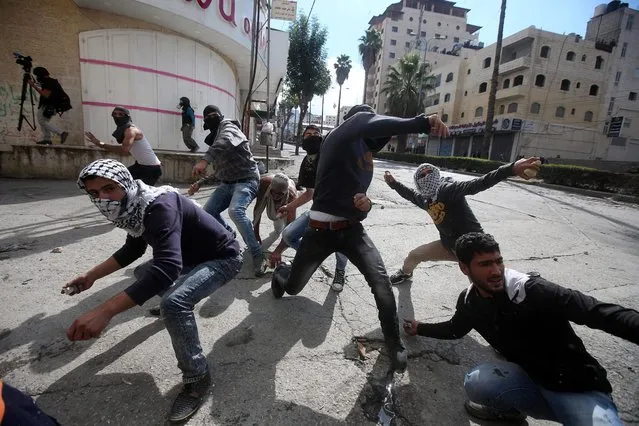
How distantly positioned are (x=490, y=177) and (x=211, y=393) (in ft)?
8.01

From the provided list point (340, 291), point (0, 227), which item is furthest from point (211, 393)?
point (0, 227)

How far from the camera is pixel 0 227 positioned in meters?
4.08

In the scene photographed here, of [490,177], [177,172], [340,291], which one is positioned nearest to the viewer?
[490,177]

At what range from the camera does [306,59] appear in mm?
24000

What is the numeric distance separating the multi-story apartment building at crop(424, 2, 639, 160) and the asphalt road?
101 ft

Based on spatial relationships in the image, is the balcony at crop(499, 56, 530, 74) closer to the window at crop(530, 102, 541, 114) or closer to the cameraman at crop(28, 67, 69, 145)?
the window at crop(530, 102, 541, 114)

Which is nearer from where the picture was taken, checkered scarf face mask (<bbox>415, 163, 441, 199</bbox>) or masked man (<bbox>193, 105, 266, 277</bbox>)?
checkered scarf face mask (<bbox>415, 163, 441, 199</bbox>)

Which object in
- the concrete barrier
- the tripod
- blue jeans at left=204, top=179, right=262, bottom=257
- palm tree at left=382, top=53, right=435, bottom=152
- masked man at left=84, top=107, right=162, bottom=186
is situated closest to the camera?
blue jeans at left=204, top=179, right=262, bottom=257

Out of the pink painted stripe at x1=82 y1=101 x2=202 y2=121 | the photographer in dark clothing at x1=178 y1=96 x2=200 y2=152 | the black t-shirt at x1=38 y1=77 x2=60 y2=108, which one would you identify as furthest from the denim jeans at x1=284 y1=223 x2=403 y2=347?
the pink painted stripe at x1=82 y1=101 x2=202 y2=121

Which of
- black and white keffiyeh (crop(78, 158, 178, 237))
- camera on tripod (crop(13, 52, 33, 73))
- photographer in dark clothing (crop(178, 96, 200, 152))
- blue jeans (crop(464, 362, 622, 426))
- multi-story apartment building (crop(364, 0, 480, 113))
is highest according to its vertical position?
multi-story apartment building (crop(364, 0, 480, 113))

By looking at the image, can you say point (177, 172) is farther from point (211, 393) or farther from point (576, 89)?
point (576, 89)

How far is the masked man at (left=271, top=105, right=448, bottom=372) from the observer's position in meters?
2.00

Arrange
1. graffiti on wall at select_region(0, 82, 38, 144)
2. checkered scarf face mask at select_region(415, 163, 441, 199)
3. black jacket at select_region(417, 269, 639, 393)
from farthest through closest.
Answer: graffiti on wall at select_region(0, 82, 38, 144) < checkered scarf face mask at select_region(415, 163, 441, 199) < black jacket at select_region(417, 269, 639, 393)

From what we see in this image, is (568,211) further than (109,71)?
No
